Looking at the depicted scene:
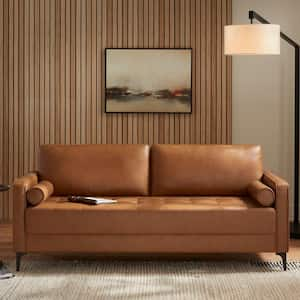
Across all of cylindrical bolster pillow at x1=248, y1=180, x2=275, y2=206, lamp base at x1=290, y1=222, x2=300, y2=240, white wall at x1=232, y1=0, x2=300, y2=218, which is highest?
white wall at x1=232, y1=0, x2=300, y2=218

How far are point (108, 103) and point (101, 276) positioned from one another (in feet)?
8.78

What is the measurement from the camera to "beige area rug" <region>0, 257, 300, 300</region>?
478 cm

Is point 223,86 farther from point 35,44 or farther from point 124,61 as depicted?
point 35,44

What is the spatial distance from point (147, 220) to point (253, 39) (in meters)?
1.74

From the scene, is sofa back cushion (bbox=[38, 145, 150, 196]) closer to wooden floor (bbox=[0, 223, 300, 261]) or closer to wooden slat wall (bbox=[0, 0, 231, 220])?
wooden floor (bbox=[0, 223, 300, 261])

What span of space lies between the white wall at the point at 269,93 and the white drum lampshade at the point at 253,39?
4.77ft

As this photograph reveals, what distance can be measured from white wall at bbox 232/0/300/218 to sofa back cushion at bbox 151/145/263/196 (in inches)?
54.6

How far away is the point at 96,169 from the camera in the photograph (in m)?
6.20

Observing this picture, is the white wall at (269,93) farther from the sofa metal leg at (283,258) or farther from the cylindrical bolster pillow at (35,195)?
the cylindrical bolster pillow at (35,195)

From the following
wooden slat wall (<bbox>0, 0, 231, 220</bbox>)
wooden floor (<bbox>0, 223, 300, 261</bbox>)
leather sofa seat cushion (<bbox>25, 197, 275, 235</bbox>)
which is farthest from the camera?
wooden slat wall (<bbox>0, 0, 231, 220</bbox>)

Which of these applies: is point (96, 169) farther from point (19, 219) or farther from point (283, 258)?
point (283, 258)

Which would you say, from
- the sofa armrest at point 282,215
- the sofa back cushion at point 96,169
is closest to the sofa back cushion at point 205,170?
the sofa back cushion at point 96,169

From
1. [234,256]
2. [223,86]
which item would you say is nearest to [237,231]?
[234,256]

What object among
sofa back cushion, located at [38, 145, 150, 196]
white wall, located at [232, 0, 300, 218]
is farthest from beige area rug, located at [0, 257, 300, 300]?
white wall, located at [232, 0, 300, 218]
